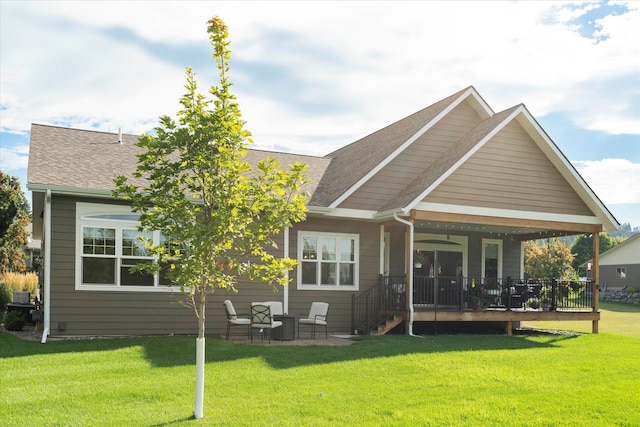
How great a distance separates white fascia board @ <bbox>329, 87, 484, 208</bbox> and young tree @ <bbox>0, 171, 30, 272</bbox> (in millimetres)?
11749

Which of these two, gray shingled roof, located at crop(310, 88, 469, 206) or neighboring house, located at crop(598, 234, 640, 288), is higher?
gray shingled roof, located at crop(310, 88, 469, 206)

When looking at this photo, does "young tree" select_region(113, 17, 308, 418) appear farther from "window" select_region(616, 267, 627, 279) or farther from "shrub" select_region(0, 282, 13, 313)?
"window" select_region(616, 267, 627, 279)

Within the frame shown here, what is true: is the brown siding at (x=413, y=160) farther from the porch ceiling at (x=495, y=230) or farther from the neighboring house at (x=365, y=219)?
the porch ceiling at (x=495, y=230)

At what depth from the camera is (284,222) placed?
7840 millimetres

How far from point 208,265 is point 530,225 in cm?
1161

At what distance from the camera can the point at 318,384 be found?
9.38 meters

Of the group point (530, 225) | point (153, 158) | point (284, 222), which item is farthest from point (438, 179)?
point (153, 158)

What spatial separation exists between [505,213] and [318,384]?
9.12 metres

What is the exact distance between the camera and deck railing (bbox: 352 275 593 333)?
16453mm

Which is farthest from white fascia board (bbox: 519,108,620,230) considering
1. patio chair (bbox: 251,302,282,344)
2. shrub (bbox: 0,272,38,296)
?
shrub (bbox: 0,272,38,296)

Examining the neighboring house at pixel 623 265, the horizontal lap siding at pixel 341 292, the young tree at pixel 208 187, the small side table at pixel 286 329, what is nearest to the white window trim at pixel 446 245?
the horizontal lap siding at pixel 341 292

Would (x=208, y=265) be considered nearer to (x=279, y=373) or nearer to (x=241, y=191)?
(x=241, y=191)

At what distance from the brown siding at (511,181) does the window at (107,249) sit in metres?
7.32

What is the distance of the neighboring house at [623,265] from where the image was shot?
45.9 metres
